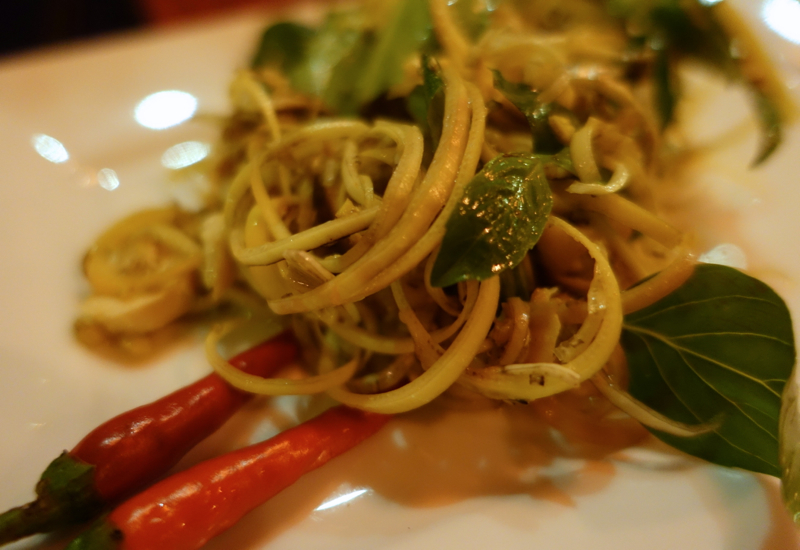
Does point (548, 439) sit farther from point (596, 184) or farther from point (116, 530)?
point (116, 530)

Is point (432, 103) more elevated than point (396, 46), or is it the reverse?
point (396, 46)

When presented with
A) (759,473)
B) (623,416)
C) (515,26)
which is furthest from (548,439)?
(515,26)

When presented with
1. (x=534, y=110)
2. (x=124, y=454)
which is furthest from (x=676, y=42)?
(x=124, y=454)

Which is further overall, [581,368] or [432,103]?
[432,103]

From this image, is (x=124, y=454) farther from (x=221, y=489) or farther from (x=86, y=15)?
(x=86, y=15)

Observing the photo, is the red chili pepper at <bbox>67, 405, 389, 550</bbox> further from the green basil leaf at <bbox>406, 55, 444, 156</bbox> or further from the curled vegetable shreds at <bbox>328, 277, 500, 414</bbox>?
the green basil leaf at <bbox>406, 55, 444, 156</bbox>

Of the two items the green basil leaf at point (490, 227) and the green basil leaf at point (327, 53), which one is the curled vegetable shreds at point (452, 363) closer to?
the green basil leaf at point (490, 227)

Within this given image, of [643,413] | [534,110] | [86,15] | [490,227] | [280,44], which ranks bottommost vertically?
[643,413]

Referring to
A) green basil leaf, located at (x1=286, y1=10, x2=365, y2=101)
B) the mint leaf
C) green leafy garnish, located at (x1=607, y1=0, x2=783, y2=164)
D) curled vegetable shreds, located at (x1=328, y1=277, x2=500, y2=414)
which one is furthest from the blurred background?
curled vegetable shreds, located at (x1=328, y1=277, x2=500, y2=414)
